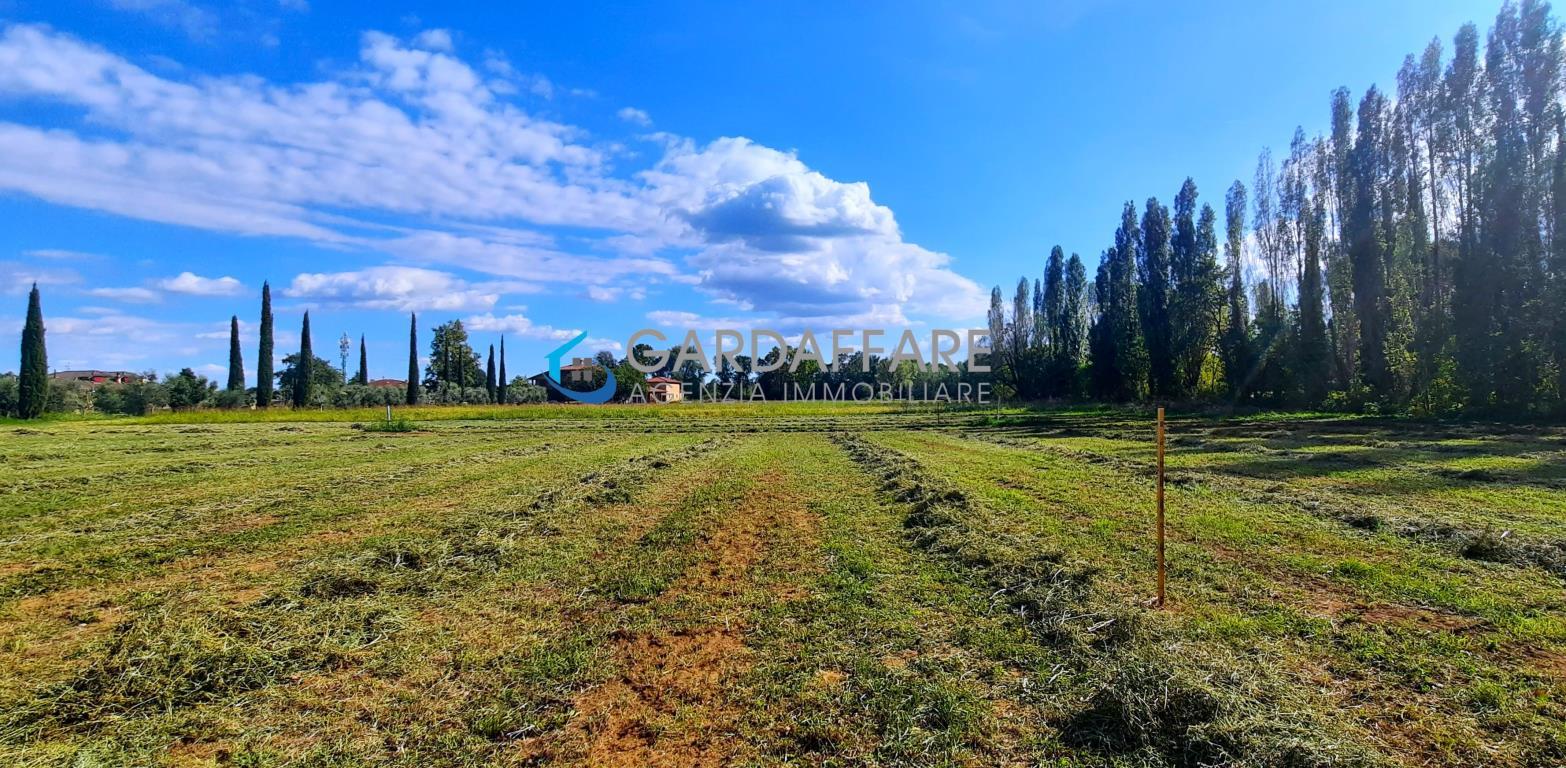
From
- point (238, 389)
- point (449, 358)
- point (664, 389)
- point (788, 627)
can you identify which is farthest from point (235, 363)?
point (788, 627)

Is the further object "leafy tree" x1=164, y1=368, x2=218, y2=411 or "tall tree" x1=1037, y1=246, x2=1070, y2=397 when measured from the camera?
"tall tree" x1=1037, y1=246, x2=1070, y2=397

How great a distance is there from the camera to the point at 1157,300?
4622 centimetres

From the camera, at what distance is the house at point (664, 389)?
80494 millimetres

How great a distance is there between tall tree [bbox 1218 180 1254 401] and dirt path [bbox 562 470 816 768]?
44.3 metres

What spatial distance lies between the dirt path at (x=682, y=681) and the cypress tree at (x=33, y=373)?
58200 millimetres

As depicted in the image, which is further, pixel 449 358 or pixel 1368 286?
pixel 449 358

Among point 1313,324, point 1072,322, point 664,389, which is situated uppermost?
point 1072,322

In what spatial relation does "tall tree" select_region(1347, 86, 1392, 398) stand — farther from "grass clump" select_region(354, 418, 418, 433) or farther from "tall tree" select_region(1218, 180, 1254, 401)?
"grass clump" select_region(354, 418, 418, 433)

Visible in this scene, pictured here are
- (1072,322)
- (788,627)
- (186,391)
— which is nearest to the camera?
(788,627)

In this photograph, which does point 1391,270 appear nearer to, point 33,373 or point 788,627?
point 788,627

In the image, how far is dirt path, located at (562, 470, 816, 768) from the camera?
3330 mm

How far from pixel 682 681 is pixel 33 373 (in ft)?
198

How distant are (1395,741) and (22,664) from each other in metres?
7.90

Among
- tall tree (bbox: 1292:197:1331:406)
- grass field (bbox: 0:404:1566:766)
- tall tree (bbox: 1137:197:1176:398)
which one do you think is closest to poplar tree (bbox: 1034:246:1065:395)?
tall tree (bbox: 1137:197:1176:398)
